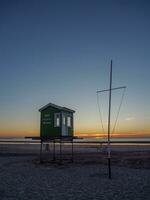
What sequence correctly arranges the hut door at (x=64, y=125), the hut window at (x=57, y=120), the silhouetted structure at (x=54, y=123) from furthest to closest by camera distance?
the hut door at (x=64, y=125) < the hut window at (x=57, y=120) < the silhouetted structure at (x=54, y=123)

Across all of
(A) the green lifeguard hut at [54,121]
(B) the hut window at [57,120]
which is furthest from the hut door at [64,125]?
(B) the hut window at [57,120]

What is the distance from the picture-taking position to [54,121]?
2748cm

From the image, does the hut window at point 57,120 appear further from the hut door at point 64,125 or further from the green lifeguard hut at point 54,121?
the hut door at point 64,125

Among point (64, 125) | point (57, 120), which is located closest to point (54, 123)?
point (57, 120)

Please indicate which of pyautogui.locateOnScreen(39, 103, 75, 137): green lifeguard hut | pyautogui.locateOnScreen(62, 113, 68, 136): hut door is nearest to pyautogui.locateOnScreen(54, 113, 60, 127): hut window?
pyautogui.locateOnScreen(39, 103, 75, 137): green lifeguard hut

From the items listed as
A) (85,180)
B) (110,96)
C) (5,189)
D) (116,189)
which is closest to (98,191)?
(116,189)

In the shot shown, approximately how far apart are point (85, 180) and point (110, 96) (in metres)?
6.27

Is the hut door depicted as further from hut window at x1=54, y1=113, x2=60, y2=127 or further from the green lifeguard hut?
hut window at x1=54, y1=113, x2=60, y2=127

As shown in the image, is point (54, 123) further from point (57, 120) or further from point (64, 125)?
point (64, 125)

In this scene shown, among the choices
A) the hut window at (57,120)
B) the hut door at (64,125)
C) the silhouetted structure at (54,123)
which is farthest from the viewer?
the hut door at (64,125)

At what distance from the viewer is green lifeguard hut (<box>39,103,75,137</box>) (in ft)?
89.4

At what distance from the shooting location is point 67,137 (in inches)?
1113

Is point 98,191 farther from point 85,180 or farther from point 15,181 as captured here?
→ point 15,181

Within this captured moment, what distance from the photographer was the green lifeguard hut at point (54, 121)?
89.4ft
